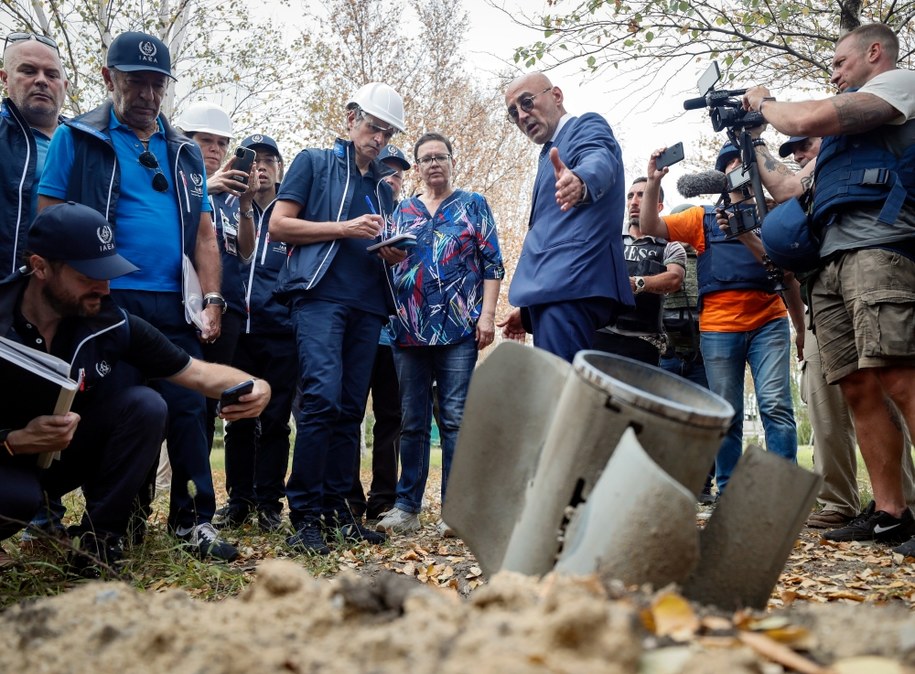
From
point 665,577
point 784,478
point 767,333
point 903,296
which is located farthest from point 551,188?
point 665,577

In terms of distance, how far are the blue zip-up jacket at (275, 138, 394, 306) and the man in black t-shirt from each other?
3.22 feet

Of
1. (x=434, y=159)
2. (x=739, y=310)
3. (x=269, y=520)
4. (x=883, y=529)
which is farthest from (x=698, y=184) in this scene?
(x=269, y=520)

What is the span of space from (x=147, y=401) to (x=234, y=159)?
209 cm

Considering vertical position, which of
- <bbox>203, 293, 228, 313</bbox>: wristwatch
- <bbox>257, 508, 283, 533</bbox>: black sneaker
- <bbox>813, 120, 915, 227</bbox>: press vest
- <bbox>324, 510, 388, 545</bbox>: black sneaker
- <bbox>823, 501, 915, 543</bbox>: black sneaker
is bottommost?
<bbox>257, 508, 283, 533</bbox>: black sneaker

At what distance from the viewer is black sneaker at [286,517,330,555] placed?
391 cm

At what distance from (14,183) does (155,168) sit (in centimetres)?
75

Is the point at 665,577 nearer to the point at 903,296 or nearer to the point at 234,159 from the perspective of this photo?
the point at 903,296

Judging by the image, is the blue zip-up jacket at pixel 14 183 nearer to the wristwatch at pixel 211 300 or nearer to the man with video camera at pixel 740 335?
the wristwatch at pixel 211 300

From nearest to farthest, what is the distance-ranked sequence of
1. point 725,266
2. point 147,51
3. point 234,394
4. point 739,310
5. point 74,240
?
point 74,240 → point 234,394 → point 147,51 → point 739,310 → point 725,266

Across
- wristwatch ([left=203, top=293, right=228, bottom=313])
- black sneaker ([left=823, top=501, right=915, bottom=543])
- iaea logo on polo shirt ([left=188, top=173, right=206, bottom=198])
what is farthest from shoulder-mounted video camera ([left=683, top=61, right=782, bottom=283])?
wristwatch ([left=203, top=293, right=228, bottom=313])

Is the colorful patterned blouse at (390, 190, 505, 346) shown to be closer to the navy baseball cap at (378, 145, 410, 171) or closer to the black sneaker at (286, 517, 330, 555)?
the navy baseball cap at (378, 145, 410, 171)

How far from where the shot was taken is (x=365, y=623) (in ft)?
5.29

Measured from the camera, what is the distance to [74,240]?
316cm

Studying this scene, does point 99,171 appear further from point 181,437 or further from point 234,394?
point 234,394
